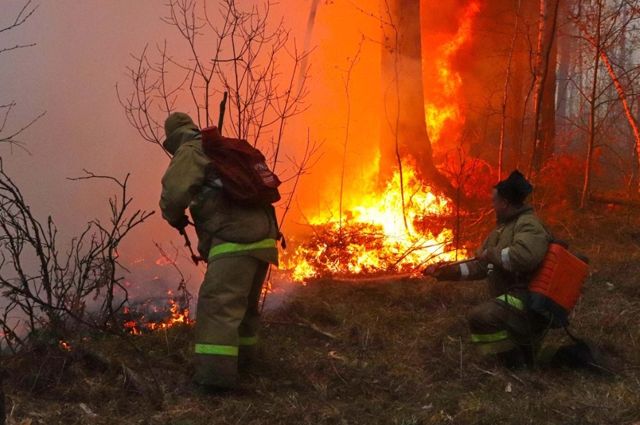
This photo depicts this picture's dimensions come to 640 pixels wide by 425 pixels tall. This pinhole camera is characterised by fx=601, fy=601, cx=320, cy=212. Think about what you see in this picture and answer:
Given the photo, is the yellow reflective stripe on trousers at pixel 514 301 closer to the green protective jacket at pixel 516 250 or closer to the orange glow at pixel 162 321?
the green protective jacket at pixel 516 250

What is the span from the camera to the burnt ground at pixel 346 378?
12.7 ft

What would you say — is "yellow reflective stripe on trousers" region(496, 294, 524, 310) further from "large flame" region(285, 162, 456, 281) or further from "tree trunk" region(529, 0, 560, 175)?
"tree trunk" region(529, 0, 560, 175)

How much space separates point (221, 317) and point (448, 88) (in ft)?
31.8

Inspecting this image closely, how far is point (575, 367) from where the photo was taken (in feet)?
15.4

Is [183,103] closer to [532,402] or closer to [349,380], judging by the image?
[349,380]

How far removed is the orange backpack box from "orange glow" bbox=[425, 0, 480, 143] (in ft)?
26.0

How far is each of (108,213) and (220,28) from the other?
133 inches

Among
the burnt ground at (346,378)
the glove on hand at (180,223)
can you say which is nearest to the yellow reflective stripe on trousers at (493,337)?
the burnt ground at (346,378)

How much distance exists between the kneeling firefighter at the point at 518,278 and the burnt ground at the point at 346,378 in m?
0.26

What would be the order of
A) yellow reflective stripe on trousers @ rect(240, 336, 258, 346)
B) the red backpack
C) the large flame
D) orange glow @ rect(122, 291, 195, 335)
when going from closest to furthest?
1. the red backpack
2. yellow reflective stripe on trousers @ rect(240, 336, 258, 346)
3. orange glow @ rect(122, 291, 195, 335)
4. the large flame

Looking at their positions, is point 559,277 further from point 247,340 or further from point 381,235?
point 381,235

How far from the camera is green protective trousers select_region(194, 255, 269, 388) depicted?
4027 millimetres

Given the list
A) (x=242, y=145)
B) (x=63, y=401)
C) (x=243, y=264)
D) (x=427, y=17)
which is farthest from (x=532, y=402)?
(x=427, y=17)

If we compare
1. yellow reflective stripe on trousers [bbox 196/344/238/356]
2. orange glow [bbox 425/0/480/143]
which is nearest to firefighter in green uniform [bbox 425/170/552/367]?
yellow reflective stripe on trousers [bbox 196/344/238/356]
